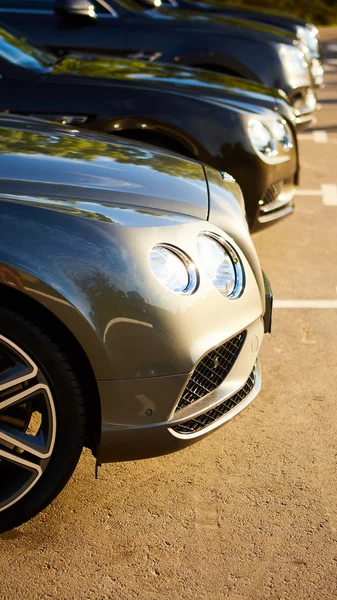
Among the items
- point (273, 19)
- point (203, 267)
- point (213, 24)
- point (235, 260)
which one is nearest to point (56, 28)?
point (213, 24)

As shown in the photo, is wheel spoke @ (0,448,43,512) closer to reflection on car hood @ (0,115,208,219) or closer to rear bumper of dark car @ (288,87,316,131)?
reflection on car hood @ (0,115,208,219)

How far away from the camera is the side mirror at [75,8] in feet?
23.7

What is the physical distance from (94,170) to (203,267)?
0.67 m

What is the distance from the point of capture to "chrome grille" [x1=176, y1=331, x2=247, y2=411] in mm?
2859

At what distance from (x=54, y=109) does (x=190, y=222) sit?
250 cm

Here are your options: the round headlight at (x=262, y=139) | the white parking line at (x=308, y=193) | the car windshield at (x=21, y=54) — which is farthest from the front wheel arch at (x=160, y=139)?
the white parking line at (x=308, y=193)

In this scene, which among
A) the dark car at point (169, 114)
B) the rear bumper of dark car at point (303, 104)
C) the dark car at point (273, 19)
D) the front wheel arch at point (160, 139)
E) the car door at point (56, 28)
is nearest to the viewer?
A: the dark car at point (169, 114)

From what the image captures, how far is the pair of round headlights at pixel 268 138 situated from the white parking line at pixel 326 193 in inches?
64.4

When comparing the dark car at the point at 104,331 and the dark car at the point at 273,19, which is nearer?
the dark car at the point at 104,331

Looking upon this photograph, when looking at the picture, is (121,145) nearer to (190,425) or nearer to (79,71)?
(190,425)

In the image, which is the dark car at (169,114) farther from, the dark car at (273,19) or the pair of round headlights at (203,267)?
the dark car at (273,19)

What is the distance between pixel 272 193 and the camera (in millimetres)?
5574

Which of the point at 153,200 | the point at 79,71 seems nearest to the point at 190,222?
the point at 153,200

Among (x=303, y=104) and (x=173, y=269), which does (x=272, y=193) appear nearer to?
(x=173, y=269)
